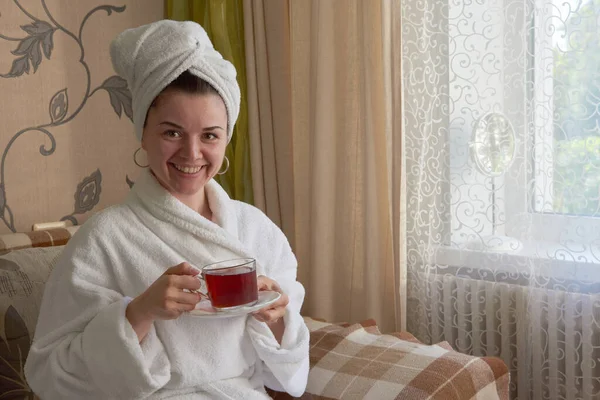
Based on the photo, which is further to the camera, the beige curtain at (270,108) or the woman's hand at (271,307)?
the beige curtain at (270,108)

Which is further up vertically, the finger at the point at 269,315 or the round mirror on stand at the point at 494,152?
the round mirror on stand at the point at 494,152

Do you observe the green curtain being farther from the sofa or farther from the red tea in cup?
the red tea in cup

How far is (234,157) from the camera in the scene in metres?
2.83

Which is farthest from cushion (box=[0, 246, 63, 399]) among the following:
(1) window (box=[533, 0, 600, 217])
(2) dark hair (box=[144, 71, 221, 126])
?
(1) window (box=[533, 0, 600, 217])

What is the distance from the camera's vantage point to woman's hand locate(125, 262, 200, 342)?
125 cm

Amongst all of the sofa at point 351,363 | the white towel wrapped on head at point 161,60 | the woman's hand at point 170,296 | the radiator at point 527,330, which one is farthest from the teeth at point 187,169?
the radiator at point 527,330

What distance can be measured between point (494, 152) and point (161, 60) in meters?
1.21

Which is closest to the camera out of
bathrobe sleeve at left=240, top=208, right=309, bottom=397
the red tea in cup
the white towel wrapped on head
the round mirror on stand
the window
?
the red tea in cup

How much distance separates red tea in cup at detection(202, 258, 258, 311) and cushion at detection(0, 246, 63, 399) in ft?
2.18

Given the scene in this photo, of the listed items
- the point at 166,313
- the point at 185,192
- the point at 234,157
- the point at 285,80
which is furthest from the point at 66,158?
the point at 166,313

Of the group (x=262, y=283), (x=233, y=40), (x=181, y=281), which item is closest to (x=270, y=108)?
(x=233, y=40)

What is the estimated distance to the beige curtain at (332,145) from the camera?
2.40 metres

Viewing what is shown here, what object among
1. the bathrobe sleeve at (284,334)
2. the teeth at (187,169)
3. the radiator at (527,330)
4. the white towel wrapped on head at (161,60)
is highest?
the white towel wrapped on head at (161,60)

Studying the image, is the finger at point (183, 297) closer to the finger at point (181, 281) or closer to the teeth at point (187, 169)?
the finger at point (181, 281)
